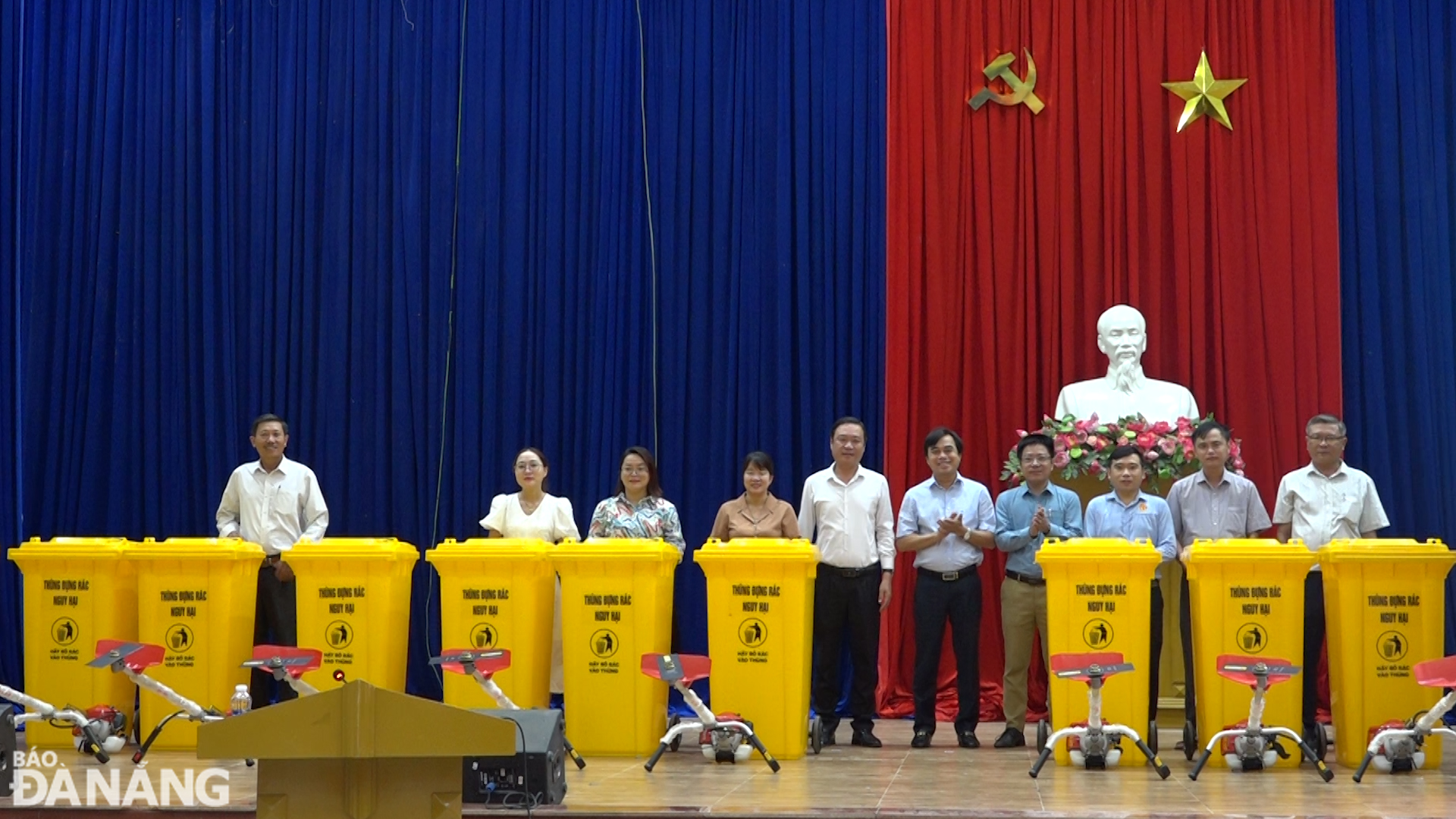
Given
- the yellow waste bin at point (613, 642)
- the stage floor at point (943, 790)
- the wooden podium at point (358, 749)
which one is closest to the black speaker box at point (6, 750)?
the stage floor at point (943, 790)

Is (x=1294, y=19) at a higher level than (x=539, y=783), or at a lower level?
higher

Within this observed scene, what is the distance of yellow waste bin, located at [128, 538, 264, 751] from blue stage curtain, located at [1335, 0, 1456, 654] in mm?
5891

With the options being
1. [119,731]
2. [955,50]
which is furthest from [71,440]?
[955,50]

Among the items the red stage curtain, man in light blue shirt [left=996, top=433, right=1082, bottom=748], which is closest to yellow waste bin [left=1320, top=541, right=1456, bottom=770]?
man in light blue shirt [left=996, top=433, right=1082, bottom=748]

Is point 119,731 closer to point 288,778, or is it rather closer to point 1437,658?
point 288,778

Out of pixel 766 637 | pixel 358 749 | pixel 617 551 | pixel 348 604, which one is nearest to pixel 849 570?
pixel 766 637

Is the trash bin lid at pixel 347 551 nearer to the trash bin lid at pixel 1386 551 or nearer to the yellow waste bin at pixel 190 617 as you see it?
the yellow waste bin at pixel 190 617

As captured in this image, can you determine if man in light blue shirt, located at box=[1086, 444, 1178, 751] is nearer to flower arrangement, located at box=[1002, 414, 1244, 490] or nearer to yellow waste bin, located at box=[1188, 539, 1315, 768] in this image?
yellow waste bin, located at box=[1188, 539, 1315, 768]

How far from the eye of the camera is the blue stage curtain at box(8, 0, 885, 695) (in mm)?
9047

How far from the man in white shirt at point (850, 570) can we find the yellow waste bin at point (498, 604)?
50.8 inches

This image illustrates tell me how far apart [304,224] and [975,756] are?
5116 millimetres

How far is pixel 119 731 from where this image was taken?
685cm

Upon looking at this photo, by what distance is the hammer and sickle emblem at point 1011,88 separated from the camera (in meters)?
8.94

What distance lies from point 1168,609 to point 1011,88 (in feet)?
10.6
